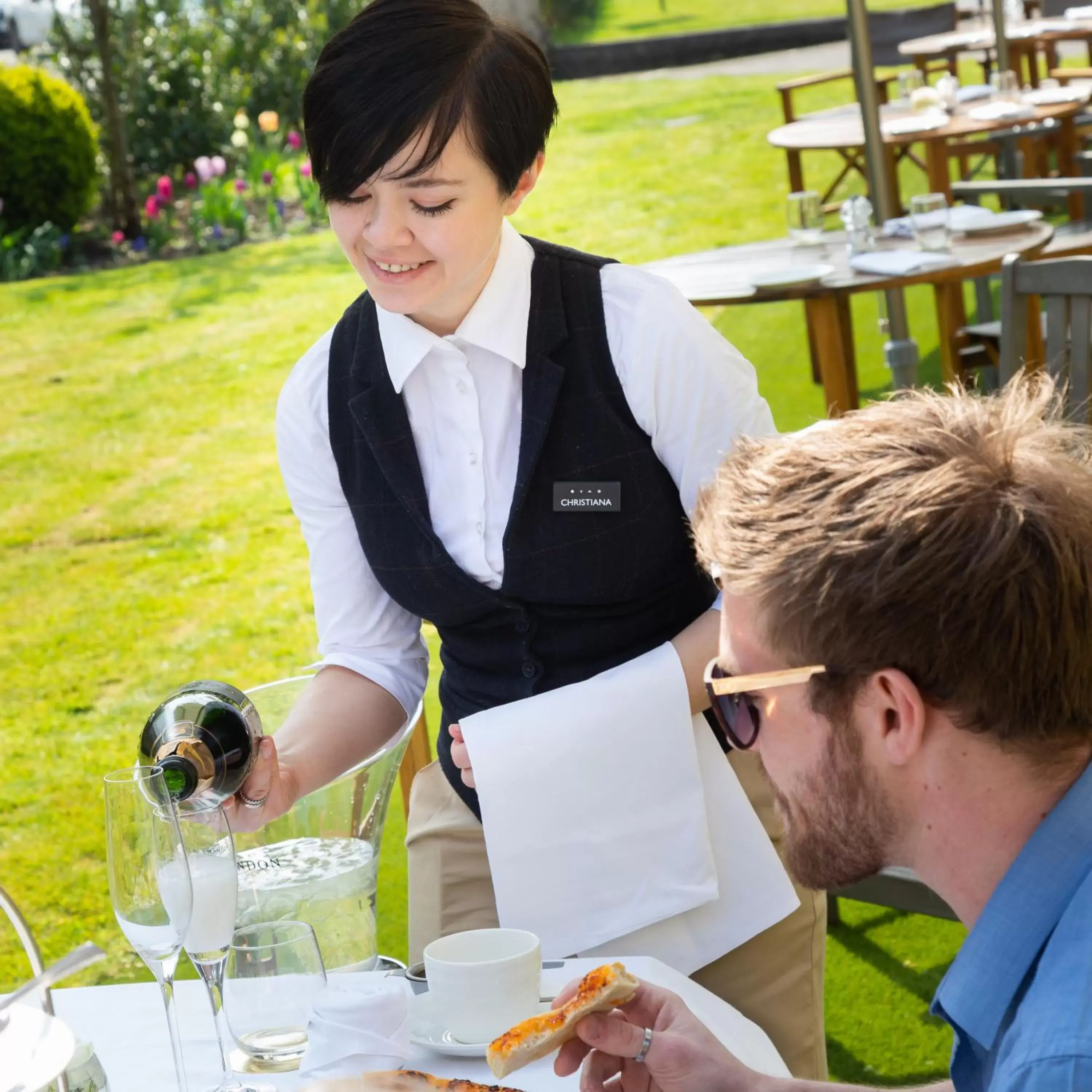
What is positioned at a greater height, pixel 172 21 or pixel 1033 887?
pixel 172 21

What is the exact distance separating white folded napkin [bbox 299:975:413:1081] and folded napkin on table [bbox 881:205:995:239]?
10.7 feet

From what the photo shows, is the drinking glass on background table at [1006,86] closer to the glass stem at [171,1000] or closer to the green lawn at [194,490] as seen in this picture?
the green lawn at [194,490]

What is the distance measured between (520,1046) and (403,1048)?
119mm

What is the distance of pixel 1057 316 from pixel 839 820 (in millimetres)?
2066

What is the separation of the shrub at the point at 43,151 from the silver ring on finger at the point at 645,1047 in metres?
8.71

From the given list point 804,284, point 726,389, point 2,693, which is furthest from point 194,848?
point 2,693

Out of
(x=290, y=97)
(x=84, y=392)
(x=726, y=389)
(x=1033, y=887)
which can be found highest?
(x=290, y=97)

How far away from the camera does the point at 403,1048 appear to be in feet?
4.06

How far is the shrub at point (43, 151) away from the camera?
29.2 feet

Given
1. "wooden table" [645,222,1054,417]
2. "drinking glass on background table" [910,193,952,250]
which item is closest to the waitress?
"wooden table" [645,222,1054,417]

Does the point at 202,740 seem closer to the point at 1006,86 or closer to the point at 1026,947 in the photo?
the point at 1026,947

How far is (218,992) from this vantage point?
4.23ft

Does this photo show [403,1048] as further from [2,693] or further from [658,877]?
[2,693]

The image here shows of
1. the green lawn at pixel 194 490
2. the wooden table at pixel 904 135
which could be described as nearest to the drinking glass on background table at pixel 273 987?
the green lawn at pixel 194 490
